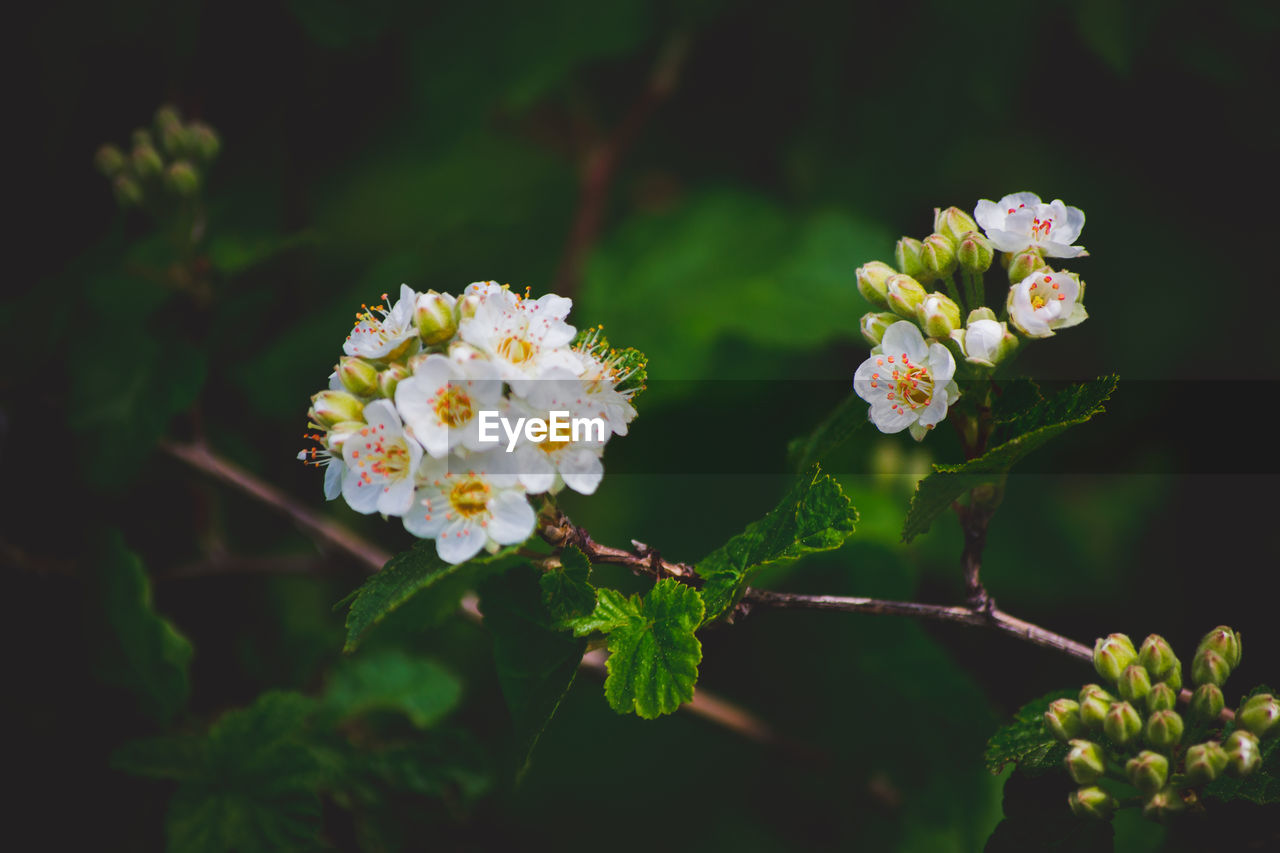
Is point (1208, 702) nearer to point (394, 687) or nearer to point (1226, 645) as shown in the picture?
point (1226, 645)

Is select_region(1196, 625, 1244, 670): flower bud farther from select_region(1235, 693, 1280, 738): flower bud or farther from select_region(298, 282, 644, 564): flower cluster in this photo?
select_region(298, 282, 644, 564): flower cluster

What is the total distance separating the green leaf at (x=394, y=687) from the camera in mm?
2273

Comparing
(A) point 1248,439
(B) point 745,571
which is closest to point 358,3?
(B) point 745,571

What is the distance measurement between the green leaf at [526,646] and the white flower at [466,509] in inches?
5.9

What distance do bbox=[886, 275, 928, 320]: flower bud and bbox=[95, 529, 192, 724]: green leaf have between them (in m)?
1.61

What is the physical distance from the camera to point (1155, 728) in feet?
4.10

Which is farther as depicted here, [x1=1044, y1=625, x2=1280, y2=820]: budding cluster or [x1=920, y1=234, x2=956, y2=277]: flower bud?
[x1=920, y1=234, x2=956, y2=277]: flower bud

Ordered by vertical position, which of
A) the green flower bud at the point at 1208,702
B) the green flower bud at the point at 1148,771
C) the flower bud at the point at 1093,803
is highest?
the green flower bud at the point at 1208,702

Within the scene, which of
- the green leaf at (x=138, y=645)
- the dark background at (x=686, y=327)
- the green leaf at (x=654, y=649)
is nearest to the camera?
the green leaf at (x=654, y=649)

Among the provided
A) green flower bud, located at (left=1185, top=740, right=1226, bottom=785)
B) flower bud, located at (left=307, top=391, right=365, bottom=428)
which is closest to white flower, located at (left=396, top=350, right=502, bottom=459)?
flower bud, located at (left=307, top=391, right=365, bottom=428)

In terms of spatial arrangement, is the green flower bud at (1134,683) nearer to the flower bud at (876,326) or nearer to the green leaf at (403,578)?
the flower bud at (876,326)

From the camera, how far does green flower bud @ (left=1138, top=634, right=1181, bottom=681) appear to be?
1323 millimetres

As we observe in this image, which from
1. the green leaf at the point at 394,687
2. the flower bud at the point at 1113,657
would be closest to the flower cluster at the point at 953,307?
the flower bud at the point at 1113,657

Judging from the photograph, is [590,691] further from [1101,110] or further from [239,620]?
[1101,110]
